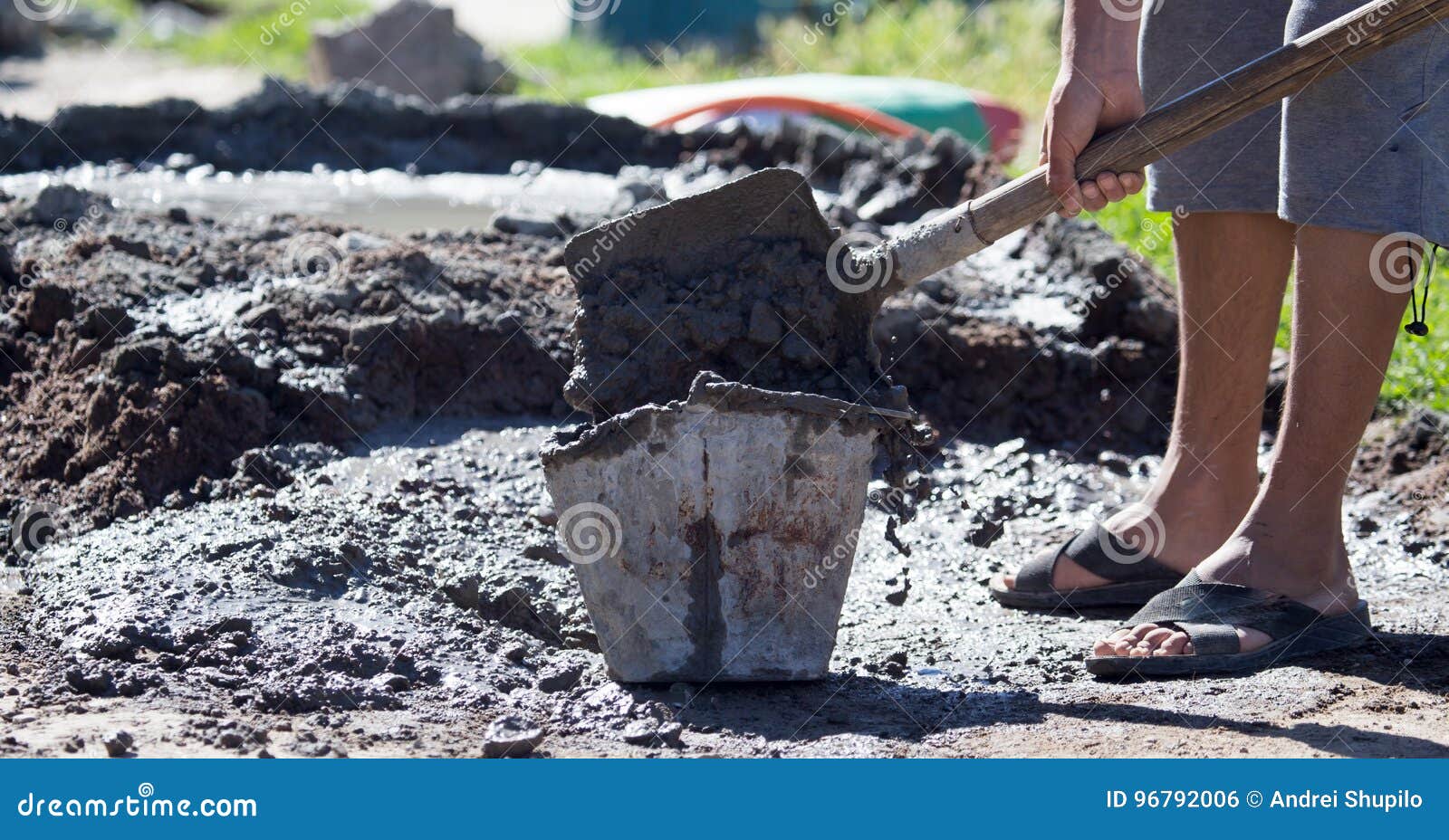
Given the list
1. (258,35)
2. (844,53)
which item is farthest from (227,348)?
(258,35)

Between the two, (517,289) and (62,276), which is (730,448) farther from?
(62,276)

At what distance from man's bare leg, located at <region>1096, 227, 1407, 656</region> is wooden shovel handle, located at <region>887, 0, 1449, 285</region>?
290 mm

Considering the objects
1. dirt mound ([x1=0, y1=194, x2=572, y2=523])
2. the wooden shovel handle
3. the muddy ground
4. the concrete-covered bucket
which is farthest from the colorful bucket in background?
the concrete-covered bucket

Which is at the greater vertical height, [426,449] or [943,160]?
[943,160]

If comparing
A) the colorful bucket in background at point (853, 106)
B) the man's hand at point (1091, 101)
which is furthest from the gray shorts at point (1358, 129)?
the colorful bucket in background at point (853, 106)

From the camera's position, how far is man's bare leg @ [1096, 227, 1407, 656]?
2.48 m

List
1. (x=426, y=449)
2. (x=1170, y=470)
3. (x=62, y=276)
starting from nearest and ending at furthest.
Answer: (x=1170, y=470), (x=426, y=449), (x=62, y=276)

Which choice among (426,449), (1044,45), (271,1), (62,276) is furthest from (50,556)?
(271,1)

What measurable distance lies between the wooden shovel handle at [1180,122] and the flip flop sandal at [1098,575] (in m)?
0.77

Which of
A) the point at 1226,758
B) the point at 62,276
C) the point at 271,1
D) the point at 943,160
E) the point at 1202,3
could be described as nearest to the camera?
the point at 1226,758

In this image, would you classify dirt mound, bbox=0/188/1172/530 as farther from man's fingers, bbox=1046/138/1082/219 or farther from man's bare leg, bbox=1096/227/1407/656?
man's bare leg, bbox=1096/227/1407/656

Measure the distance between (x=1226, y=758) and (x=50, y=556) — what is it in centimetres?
226

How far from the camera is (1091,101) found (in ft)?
8.04

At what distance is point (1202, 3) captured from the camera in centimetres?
278
